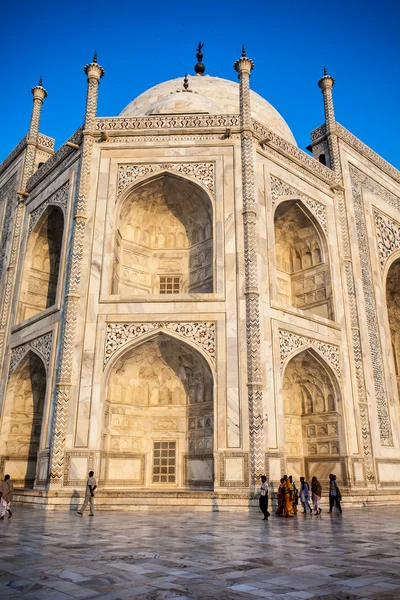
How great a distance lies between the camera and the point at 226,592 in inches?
148

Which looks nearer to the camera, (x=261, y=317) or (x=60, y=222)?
(x=261, y=317)

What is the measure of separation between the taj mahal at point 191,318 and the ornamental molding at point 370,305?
84 millimetres

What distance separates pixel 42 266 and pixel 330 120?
11.5m

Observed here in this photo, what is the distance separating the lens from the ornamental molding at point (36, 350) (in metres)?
13.7

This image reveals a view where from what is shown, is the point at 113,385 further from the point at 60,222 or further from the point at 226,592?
the point at 226,592

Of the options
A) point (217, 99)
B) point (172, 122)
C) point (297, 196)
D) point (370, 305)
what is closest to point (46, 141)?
point (172, 122)

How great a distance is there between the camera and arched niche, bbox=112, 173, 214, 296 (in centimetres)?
1480

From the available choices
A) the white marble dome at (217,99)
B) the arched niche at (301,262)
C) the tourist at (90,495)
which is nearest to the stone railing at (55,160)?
the white marble dome at (217,99)

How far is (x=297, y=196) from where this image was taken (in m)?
15.9

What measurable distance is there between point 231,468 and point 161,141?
9.28m

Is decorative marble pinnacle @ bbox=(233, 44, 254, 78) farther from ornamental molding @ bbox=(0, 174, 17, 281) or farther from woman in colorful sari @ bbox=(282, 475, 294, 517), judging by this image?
woman in colorful sari @ bbox=(282, 475, 294, 517)

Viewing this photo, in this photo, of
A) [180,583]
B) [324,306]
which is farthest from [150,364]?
[180,583]

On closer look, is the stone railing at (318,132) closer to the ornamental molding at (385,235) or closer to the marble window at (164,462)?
the ornamental molding at (385,235)

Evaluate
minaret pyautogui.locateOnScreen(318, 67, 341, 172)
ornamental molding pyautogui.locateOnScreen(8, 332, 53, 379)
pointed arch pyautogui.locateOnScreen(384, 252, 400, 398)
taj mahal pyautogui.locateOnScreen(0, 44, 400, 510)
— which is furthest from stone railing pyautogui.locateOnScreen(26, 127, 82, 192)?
pointed arch pyautogui.locateOnScreen(384, 252, 400, 398)
